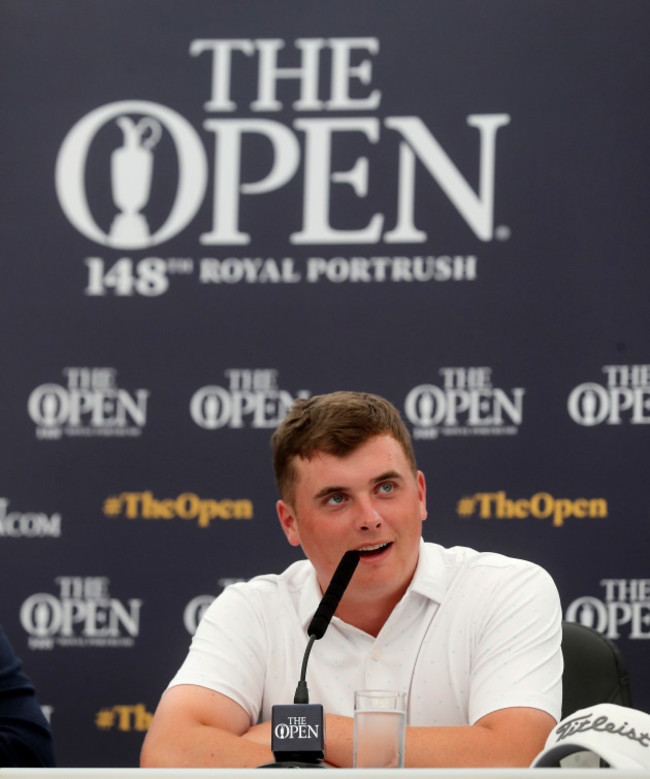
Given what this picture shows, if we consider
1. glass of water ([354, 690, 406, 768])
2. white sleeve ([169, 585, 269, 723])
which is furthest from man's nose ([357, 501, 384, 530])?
glass of water ([354, 690, 406, 768])

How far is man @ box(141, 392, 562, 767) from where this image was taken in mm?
2043

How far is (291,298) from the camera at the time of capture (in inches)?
131

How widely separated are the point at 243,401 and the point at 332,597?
1584mm

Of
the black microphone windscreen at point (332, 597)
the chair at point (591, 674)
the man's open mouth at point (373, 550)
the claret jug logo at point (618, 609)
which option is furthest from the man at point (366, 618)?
the claret jug logo at point (618, 609)

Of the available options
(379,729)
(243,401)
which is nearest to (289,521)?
(379,729)

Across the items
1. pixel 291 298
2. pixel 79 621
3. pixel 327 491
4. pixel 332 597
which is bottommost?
pixel 79 621

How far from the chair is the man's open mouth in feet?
1.39

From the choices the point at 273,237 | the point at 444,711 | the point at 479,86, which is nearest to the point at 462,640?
the point at 444,711

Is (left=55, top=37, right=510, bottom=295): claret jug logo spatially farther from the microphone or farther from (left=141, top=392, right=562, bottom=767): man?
the microphone

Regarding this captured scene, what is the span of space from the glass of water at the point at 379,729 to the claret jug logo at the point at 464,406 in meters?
1.72

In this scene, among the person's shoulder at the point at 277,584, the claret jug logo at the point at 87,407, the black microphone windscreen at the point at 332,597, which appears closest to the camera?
the black microphone windscreen at the point at 332,597

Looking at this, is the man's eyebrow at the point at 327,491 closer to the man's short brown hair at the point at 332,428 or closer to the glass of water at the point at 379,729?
the man's short brown hair at the point at 332,428

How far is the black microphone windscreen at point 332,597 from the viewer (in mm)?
1685

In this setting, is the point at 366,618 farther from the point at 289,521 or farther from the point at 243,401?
the point at 243,401
